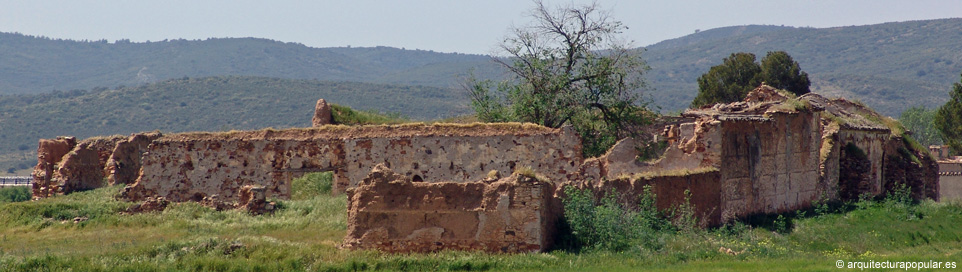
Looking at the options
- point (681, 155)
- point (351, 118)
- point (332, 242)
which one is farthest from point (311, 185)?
point (332, 242)

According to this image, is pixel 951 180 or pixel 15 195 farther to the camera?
pixel 951 180

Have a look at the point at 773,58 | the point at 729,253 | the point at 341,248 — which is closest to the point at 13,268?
the point at 341,248

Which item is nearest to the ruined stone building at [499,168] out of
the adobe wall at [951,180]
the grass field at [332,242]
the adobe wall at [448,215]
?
the adobe wall at [448,215]

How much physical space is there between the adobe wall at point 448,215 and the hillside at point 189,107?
7122cm

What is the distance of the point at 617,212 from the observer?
63.1ft

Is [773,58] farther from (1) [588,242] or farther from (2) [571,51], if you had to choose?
(1) [588,242]

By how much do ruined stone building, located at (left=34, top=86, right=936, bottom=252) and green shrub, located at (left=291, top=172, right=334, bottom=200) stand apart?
429 mm

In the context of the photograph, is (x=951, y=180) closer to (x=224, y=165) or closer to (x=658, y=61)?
(x=224, y=165)

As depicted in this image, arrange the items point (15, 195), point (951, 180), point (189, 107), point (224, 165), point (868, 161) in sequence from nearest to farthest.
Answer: point (224, 165), point (868, 161), point (15, 195), point (951, 180), point (189, 107)

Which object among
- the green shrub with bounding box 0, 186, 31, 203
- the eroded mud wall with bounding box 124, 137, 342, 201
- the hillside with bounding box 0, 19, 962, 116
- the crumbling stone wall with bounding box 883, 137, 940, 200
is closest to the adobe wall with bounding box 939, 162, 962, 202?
the crumbling stone wall with bounding box 883, 137, 940, 200

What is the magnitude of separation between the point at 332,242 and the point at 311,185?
34.6 feet

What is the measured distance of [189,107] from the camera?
329 feet

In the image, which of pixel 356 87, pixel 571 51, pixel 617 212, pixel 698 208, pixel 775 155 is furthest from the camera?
pixel 356 87

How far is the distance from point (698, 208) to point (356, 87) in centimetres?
9274
